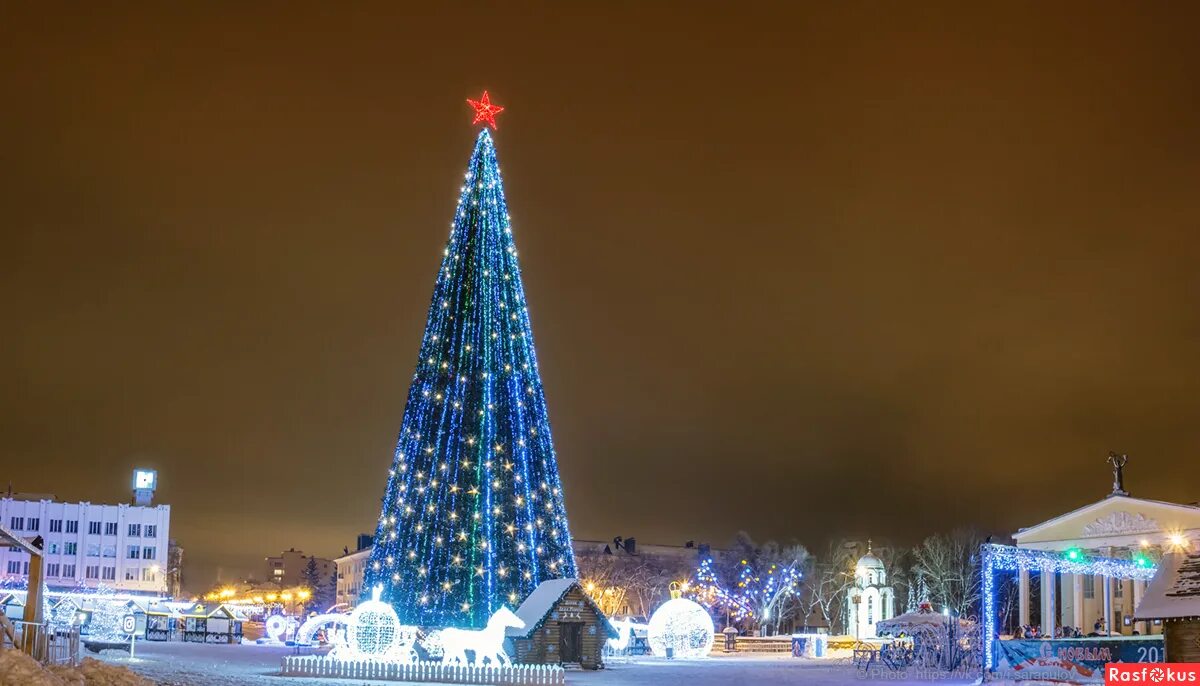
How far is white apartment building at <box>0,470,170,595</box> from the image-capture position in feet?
401

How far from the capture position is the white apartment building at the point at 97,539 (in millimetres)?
122188

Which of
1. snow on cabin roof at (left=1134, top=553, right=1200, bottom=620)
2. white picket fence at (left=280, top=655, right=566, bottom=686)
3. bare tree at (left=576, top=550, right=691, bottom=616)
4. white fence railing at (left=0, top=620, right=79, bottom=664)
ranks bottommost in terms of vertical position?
bare tree at (left=576, top=550, right=691, bottom=616)

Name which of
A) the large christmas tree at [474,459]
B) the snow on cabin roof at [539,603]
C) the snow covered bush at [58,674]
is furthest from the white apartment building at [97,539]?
the snow covered bush at [58,674]

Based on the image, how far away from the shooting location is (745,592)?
335 feet

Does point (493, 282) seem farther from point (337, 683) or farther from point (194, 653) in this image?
point (194, 653)

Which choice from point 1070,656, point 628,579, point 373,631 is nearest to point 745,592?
point 628,579

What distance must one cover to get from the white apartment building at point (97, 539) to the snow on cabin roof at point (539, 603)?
310 feet

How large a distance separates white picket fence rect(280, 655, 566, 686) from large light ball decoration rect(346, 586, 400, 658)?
1.05m

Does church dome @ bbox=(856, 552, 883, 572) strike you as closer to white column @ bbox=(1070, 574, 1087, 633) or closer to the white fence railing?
white column @ bbox=(1070, 574, 1087, 633)

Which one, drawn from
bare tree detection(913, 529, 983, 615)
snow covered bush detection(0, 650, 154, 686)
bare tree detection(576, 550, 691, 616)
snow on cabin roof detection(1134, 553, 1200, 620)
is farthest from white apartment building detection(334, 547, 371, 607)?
snow covered bush detection(0, 650, 154, 686)

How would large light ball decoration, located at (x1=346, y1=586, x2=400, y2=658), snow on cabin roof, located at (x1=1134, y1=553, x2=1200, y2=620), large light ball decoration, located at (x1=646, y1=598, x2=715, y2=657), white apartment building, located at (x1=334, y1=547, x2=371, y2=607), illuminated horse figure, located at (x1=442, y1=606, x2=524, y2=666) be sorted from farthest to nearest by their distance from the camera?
white apartment building, located at (x1=334, y1=547, x2=371, y2=607)
large light ball decoration, located at (x1=646, y1=598, x2=715, y2=657)
large light ball decoration, located at (x1=346, y1=586, x2=400, y2=658)
illuminated horse figure, located at (x1=442, y1=606, x2=524, y2=666)
snow on cabin roof, located at (x1=1134, y1=553, x2=1200, y2=620)

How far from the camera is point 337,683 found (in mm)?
32188

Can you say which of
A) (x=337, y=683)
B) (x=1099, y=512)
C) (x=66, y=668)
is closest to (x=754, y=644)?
(x=1099, y=512)

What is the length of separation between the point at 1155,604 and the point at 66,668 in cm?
2442
